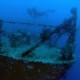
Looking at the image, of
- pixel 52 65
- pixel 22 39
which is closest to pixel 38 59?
pixel 52 65

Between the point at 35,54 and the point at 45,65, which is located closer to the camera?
the point at 45,65

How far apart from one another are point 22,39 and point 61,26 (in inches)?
92.1

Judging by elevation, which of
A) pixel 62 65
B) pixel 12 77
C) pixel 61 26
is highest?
pixel 61 26

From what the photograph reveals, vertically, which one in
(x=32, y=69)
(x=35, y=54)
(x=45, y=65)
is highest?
(x=35, y=54)

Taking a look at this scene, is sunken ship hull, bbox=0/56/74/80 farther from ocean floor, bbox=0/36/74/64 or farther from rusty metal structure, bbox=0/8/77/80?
ocean floor, bbox=0/36/74/64

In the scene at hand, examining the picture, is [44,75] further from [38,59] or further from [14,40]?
[14,40]

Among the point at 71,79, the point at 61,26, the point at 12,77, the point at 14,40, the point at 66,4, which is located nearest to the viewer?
the point at 61,26

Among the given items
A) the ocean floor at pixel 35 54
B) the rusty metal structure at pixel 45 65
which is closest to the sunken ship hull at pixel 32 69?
the rusty metal structure at pixel 45 65

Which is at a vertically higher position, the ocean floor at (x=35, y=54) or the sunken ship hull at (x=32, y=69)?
the ocean floor at (x=35, y=54)

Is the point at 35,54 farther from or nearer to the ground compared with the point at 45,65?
farther from the ground

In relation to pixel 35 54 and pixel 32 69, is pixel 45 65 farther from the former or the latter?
pixel 35 54

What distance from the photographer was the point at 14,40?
8.32 meters

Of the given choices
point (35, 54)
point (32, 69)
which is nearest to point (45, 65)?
point (32, 69)

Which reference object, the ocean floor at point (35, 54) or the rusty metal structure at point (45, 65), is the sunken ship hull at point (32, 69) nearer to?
the rusty metal structure at point (45, 65)
